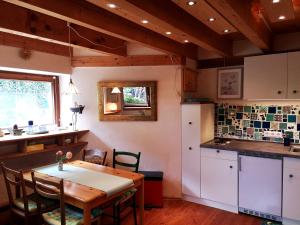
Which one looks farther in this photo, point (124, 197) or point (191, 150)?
point (191, 150)

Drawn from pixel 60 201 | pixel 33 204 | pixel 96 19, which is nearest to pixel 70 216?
pixel 60 201

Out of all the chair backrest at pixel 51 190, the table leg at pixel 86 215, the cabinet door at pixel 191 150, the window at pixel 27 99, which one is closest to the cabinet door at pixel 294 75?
the cabinet door at pixel 191 150

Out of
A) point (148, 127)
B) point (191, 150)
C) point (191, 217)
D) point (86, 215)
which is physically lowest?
point (191, 217)

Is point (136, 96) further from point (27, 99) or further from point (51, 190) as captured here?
point (51, 190)

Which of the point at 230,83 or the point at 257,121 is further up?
the point at 230,83

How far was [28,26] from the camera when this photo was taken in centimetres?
237

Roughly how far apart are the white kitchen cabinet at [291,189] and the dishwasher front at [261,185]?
53mm

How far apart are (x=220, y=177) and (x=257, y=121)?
1009mm

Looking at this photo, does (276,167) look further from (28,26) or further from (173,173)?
(28,26)

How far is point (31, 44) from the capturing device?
3.23 meters

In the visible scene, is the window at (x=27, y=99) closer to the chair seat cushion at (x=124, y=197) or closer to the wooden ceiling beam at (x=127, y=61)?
the wooden ceiling beam at (x=127, y=61)

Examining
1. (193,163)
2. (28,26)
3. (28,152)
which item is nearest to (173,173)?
(193,163)

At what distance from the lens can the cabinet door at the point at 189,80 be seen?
11.8ft

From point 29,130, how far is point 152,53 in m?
2.08
